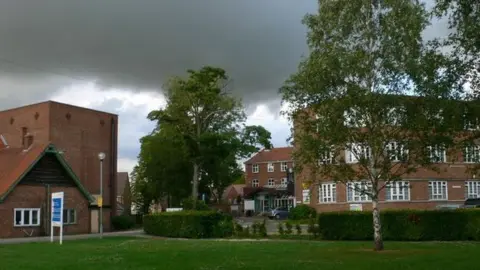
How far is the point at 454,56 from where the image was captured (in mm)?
14156

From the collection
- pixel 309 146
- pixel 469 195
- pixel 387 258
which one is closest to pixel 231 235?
pixel 309 146

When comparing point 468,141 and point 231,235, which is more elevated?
point 468,141

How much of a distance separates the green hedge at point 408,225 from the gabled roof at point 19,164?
2330 cm

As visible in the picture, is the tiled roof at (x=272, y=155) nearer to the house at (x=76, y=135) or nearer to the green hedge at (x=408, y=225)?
the house at (x=76, y=135)

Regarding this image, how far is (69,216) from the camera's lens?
160 ft

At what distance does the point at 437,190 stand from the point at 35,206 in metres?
37.0

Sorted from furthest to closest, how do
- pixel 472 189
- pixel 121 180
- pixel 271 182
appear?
pixel 121 180, pixel 271 182, pixel 472 189

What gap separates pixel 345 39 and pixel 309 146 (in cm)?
450

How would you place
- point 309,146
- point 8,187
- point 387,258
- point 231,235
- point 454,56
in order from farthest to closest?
point 8,187, point 231,235, point 309,146, point 387,258, point 454,56

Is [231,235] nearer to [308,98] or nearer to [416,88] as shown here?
[308,98]

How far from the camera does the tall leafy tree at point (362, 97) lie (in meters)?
22.3

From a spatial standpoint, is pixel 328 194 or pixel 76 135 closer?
pixel 76 135

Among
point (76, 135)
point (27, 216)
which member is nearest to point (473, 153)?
point (27, 216)

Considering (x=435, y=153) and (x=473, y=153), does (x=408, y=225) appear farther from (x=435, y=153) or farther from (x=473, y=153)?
(x=473, y=153)
